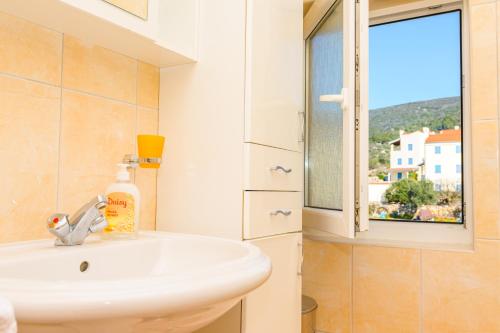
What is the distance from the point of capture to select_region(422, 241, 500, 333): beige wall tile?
1481 millimetres

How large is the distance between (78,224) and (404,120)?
1.62 m

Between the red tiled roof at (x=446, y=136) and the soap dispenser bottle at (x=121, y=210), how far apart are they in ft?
4.85

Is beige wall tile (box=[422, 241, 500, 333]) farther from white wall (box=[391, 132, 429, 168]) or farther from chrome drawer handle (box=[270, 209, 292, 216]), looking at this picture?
chrome drawer handle (box=[270, 209, 292, 216])

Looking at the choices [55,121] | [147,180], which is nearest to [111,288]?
[55,121]

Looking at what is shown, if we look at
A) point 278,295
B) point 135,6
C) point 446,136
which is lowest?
point 278,295

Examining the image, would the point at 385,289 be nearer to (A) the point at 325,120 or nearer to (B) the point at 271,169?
(A) the point at 325,120

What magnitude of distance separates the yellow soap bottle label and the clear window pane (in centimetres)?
134

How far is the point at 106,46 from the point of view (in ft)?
3.45

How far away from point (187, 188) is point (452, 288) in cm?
117

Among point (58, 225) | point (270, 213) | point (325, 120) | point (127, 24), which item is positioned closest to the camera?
point (58, 225)

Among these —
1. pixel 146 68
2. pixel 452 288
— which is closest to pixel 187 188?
pixel 146 68

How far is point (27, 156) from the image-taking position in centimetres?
88

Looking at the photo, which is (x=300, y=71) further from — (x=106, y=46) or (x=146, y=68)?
(x=106, y=46)

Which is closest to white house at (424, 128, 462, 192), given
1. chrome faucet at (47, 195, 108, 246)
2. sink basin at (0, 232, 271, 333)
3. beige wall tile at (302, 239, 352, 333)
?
beige wall tile at (302, 239, 352, 333)
